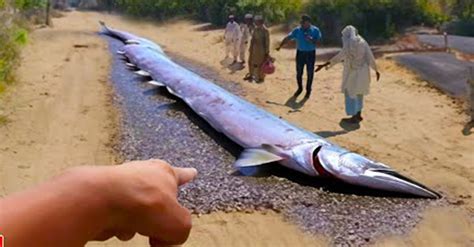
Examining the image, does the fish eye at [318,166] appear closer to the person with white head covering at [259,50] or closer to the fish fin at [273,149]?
the fish fin at [273,149]

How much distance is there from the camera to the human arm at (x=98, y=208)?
0.84 metres

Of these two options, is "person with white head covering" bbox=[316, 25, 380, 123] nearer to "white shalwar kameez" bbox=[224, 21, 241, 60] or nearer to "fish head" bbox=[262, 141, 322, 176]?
"fish head" bbox=[262, 141, 322, 176]

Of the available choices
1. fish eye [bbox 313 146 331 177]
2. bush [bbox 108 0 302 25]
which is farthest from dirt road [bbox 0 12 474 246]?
bush [bbox 108 0 302 25]

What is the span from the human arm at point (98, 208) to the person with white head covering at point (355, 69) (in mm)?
9728

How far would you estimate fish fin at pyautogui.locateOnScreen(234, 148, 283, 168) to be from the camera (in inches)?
300

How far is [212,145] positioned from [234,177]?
1.61 m

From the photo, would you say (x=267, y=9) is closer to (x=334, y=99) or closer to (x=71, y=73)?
(x=71, y=73)

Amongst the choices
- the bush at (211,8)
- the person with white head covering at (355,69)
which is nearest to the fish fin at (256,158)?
the person with white head covering at (355,69)

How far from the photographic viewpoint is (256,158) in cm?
769

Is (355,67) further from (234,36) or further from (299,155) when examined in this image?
(234,36)

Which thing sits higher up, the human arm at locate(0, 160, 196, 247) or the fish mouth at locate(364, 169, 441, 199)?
the human arm at locate(0, 160, 196, 247)

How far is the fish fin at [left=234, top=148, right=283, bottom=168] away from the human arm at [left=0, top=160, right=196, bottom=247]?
658cm

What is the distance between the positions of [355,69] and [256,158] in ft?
12.1

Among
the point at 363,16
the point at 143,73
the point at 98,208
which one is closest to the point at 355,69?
the point at 143,73
